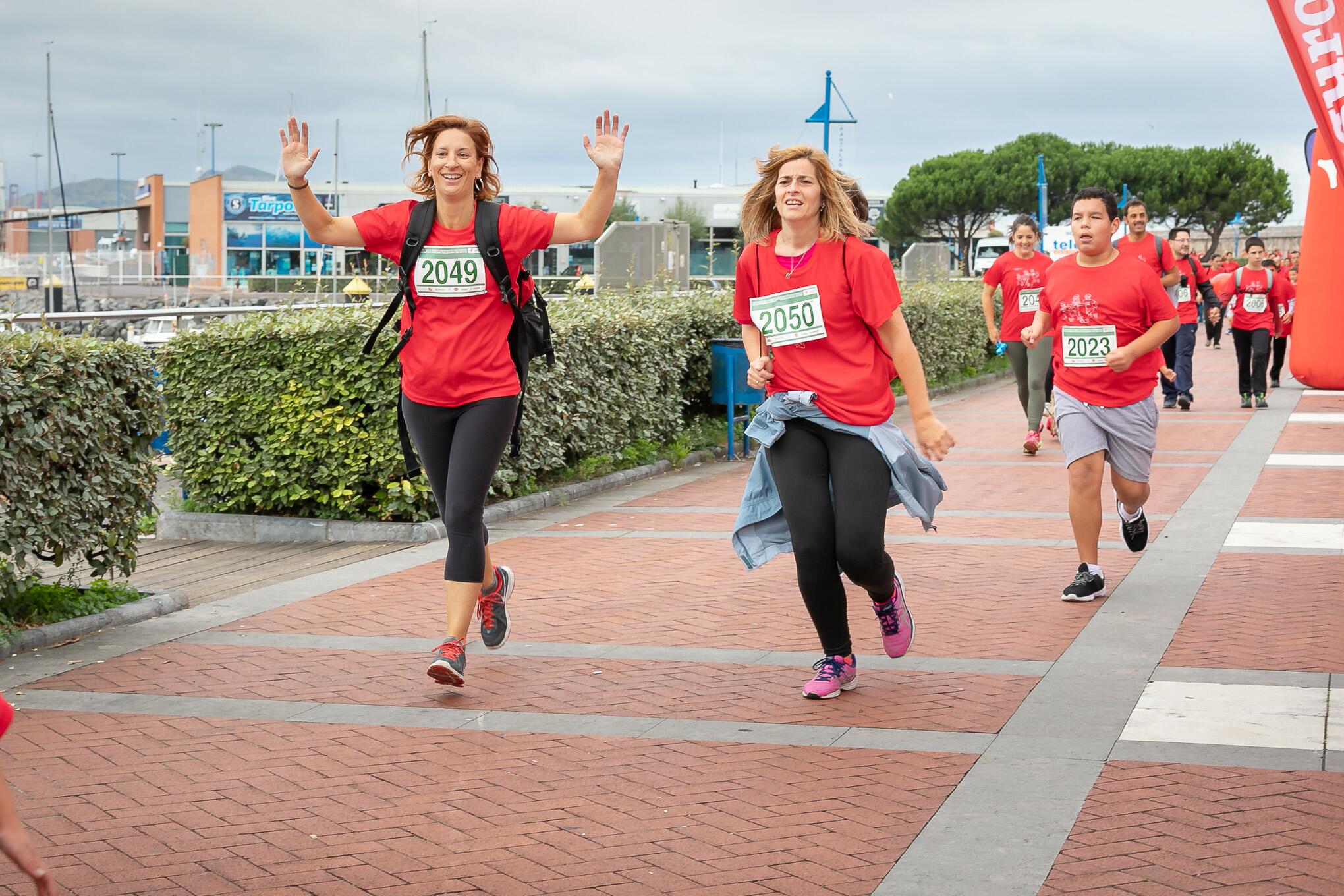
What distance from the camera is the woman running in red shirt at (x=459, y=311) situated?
18.5 feet

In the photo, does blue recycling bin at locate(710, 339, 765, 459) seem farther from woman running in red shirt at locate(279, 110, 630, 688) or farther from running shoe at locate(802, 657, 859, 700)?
running shoe at locate(802, 657, 859, 700)

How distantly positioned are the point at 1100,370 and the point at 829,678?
2545 millimetres

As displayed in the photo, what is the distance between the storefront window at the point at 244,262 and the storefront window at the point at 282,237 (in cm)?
90

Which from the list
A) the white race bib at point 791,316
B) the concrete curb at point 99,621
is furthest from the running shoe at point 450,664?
the concrete curb at point 99,621

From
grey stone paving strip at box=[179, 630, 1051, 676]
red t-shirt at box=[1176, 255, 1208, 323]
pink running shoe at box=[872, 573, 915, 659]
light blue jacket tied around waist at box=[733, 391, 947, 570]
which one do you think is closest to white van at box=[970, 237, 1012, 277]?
red t-shirt at box=[1176, 255, 1208, 323]

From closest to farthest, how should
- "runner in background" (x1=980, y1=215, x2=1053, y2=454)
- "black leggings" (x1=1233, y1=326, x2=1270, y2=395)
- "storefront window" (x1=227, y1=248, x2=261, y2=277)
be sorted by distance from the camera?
"runner in background" (x1=980, y1=215, x2=1053, y2=454) → "black leggings" (x1=1233, y1=326, x2=1270, y2=395) → "storefront window" (x1=227, y1=248, x2=261, y2=277)

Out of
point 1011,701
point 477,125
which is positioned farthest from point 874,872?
point 477,125

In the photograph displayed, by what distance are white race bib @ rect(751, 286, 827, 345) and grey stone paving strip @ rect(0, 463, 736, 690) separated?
3108 mm

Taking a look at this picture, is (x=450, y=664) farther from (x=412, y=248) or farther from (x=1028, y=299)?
(x=1028, y=299)

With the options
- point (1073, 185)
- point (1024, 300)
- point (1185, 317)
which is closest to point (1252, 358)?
point (1185, 317)

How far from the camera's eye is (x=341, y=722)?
5.35m

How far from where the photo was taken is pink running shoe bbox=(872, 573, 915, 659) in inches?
225

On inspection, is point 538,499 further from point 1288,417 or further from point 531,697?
point 1288,417

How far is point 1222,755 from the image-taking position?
15.7 feet
